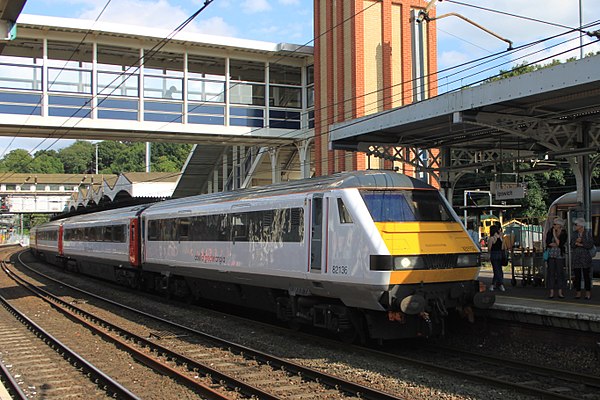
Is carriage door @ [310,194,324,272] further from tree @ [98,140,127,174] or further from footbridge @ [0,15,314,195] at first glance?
tree @ [98,140,127,174]

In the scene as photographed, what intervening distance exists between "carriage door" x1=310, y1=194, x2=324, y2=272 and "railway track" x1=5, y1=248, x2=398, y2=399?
1.75 metres

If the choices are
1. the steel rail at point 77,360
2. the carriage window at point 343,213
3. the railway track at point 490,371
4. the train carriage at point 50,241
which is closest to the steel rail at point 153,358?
the railway track at point 490,371

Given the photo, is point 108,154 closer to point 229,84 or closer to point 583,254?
point 229,84

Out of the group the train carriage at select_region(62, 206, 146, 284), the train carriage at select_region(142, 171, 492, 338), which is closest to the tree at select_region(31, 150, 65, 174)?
the train carriage at select_region(62, 206, 146, 284)

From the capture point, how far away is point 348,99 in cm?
2439

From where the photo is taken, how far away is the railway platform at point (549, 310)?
918 centimetres

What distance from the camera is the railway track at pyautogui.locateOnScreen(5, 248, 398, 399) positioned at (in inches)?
308

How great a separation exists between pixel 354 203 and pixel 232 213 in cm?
441

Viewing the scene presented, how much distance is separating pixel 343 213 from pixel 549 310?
359 centimetres

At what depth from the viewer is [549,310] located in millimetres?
9688

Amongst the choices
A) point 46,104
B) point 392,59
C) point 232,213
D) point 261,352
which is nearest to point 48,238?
point 46,104

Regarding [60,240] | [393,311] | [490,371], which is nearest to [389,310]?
[393,311]

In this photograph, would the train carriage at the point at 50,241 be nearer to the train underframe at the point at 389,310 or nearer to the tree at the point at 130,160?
the train underframe at the point at 389,310

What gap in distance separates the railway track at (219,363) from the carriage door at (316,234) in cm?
175
